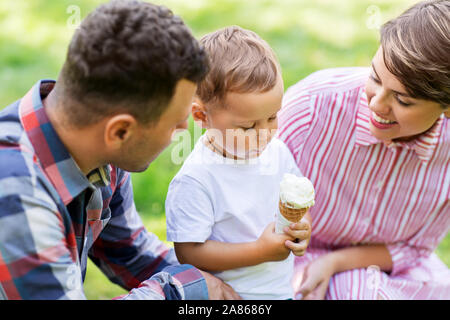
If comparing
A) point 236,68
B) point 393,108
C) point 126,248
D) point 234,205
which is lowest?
point 126,248

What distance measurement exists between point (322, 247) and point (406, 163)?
577 millimetres

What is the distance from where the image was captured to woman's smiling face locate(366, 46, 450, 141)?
2.17 m

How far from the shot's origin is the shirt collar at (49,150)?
1.68m

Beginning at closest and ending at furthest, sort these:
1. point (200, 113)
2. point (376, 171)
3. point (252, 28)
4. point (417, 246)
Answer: point (200, 113) < point (376, 171) < point (417, 246) < point (252, 28)

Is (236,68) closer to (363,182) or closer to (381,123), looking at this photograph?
(381,123)

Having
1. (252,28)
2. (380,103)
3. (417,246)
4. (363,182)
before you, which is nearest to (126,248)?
(363,182)

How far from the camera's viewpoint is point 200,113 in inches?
80.0

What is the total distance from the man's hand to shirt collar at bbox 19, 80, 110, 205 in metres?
0.55

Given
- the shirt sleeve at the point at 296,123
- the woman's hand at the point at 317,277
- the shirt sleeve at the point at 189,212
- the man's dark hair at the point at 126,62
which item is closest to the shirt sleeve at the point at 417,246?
the woman's hand at the point at 317,277

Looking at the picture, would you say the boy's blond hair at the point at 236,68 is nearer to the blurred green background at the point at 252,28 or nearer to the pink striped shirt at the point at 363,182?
the pink striped shirt at the point at 363,182

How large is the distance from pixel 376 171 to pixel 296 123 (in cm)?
41

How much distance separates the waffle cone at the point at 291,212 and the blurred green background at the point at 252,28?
211 cm
